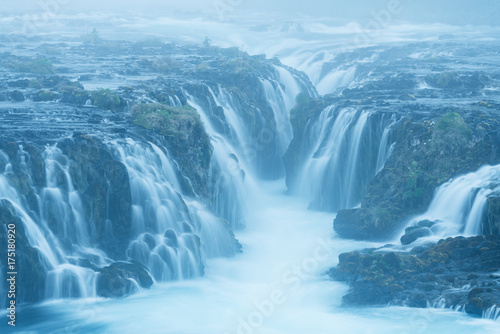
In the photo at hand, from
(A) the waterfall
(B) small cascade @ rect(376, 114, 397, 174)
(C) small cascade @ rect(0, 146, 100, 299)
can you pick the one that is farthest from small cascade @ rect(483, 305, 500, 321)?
(A) the waterfall

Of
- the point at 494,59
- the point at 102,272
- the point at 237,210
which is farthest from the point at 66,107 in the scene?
the point at 494,59

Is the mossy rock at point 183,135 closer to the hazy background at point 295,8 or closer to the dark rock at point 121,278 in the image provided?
the dark rock at point 121,278

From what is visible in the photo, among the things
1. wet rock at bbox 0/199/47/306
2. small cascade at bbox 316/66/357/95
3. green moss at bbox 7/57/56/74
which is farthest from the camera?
small cascade at bbox 316/66/357/95

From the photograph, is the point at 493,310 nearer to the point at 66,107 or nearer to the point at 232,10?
the point at 66,107

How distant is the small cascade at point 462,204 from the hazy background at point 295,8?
302ft

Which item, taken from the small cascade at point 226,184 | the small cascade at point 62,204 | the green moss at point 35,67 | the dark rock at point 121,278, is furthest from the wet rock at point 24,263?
the green moss at point 35,67

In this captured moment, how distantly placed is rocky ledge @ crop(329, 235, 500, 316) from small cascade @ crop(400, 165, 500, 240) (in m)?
1.36

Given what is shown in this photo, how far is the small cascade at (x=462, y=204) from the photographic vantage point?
28.0 m

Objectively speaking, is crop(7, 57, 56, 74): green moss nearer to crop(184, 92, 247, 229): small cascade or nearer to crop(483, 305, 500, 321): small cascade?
crop(184, 92, 247, 229): small cascade

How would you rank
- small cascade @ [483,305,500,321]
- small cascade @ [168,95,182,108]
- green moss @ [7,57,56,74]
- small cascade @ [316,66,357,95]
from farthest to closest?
Answer: small cascade @ [316,66,357,95], green moss @ [7,57,56,74], small cascade @ [168,95,182,108], small cascade @ [483,305,500,321]

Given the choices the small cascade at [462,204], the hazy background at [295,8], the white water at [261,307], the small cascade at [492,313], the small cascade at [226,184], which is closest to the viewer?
the small cascade at [492,313]

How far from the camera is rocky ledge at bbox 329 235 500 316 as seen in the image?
910 inches

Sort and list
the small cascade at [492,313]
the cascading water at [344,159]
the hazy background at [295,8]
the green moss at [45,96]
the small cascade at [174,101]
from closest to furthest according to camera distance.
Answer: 1. the small cascade at [492,313]
2. the cascading water at [344,159]
3. the green moss at [45,96]
4. the small cascade at [174,101]
5. the hazy background at [295,8]

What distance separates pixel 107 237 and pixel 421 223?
45.7ft
